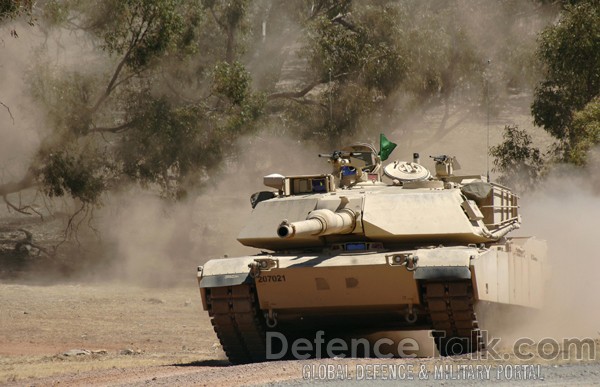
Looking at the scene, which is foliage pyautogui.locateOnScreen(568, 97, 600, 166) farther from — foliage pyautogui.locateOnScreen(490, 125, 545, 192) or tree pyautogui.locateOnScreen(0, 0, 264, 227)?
tree pyautogui.locateOnScreen(0, 0, 264, 227)

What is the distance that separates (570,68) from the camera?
32281 millimetres

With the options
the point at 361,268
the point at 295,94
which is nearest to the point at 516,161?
the point at 295,94

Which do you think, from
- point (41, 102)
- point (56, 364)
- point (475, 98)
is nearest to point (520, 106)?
point (475, 98)

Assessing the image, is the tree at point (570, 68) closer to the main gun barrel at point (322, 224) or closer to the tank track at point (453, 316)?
the main gun barrel at point (322, 224)

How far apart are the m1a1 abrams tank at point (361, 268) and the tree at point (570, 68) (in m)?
14.6

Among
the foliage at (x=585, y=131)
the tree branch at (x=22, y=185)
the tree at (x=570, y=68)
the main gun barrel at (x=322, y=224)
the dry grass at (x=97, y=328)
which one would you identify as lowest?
the dry grass at (x=97, y=328)

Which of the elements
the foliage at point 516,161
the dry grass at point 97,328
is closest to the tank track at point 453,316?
the dry grass at point 97,328

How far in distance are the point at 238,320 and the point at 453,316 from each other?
285 centimetres

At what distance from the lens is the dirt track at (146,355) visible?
12562mm

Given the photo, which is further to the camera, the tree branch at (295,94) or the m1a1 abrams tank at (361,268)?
the tree branch at (295,94)

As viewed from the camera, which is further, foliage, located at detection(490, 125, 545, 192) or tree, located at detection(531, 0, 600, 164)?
foliage, located at detection(490, 125, 545, 192)

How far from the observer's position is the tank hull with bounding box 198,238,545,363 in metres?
14.8

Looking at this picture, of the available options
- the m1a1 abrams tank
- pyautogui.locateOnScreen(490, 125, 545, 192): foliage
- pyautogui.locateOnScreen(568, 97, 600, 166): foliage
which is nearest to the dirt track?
the m1a1 abrams tank

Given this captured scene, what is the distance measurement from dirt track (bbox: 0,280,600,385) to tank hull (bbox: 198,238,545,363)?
31.0 inches
